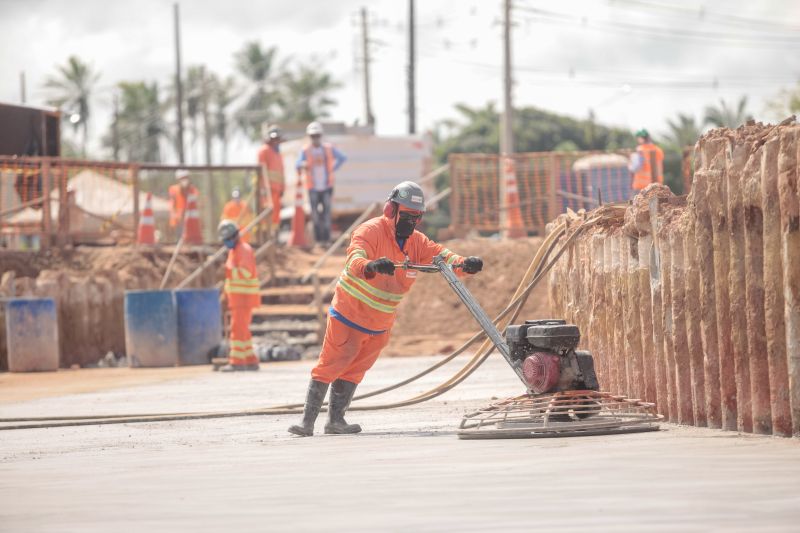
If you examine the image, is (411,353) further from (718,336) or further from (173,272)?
(718,336)

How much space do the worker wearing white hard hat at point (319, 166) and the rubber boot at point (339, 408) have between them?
18.0 metres

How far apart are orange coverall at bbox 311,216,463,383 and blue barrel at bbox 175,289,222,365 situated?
13.3m

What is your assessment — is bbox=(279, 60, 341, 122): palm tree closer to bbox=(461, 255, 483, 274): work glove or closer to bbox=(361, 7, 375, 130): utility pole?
bbox=(361, 7, 375, 130): utility pole

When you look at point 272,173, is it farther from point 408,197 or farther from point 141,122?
point 141,122

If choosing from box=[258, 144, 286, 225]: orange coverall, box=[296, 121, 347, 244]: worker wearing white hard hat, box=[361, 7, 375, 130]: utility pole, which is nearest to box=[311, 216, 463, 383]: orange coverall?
box=[296, 121, 347, 244]: worker wearing white hard hat

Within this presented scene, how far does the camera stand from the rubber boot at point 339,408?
435 inches

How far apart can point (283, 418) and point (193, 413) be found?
841 mm

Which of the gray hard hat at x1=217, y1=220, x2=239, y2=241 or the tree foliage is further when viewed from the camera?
the tree foliage

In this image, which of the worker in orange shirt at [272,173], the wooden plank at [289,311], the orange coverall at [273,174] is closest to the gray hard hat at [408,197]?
the wooden plank at [289,311]

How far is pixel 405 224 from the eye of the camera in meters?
10.7

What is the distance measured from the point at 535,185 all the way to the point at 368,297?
22770mm

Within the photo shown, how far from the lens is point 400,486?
741cm

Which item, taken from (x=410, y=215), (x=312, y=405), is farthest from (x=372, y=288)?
(x=312, y=405)

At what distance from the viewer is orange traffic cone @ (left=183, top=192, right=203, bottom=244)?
30797mm
